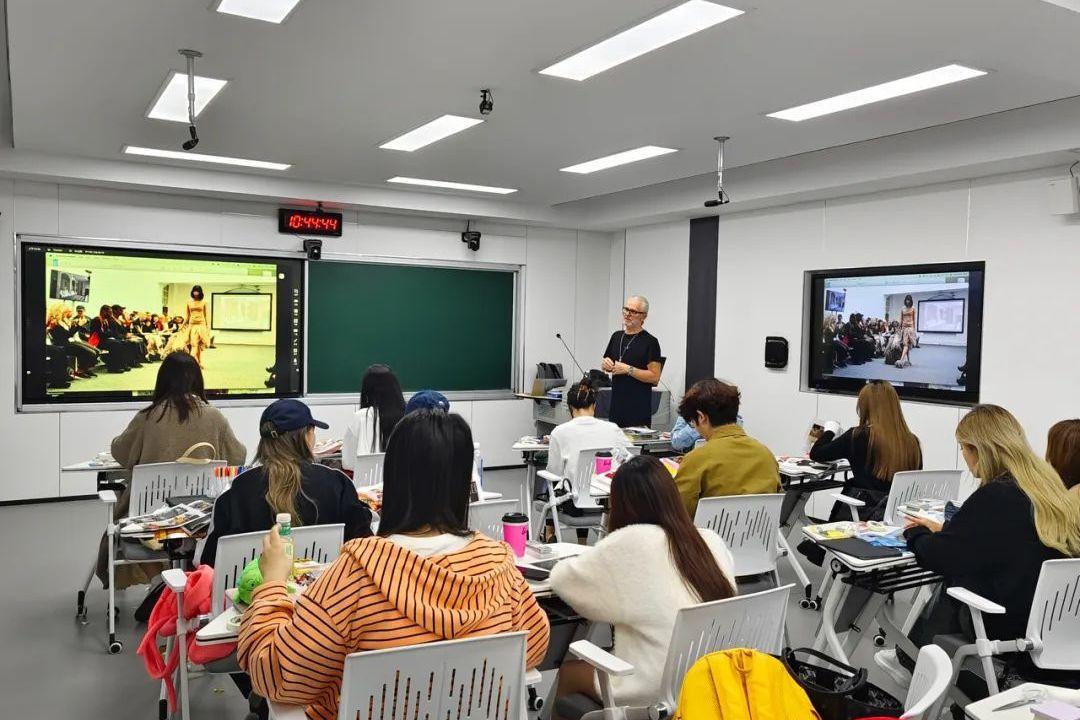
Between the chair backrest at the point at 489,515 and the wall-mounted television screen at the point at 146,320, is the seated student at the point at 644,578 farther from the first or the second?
the wall-mounted television screen at the point at 146,320

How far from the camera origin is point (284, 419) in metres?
3.02

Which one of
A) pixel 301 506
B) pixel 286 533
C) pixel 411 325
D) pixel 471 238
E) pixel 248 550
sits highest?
pixel 471 238

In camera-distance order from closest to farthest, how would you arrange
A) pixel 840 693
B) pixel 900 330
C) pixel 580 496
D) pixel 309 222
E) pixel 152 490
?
pixel 840 693, pixel 152 490, pixel 580 496, pixel 900 330, pixel 309 222

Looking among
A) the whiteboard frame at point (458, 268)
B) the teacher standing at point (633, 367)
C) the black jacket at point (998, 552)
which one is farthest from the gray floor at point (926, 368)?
the whiteboard frame at point (458, 268)

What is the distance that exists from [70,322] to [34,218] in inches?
35.6

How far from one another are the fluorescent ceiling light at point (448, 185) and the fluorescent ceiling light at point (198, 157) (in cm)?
105

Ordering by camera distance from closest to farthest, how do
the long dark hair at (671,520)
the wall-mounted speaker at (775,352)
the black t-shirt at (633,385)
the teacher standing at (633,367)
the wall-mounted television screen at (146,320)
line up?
the long dark hair at (671,520)
the teacher standing at (633,367)
the black t-shirt at (633,385)
the wall-mounted television screen at (146,320)
the wall-mounted speaker at (775,352)

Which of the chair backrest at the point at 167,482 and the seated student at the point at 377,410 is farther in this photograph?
the seated student at the point at 377,410

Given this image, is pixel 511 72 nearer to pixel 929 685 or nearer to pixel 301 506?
pixel 301 506

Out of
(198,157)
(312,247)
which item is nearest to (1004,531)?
(198,157)

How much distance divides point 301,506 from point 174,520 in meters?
0.77

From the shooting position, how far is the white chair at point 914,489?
4.27 m

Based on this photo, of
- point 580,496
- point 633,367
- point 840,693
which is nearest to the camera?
point 840,693

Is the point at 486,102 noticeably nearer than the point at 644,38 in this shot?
No
